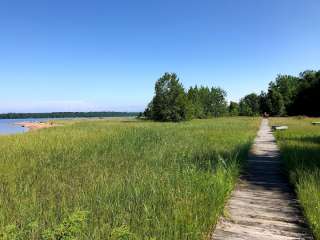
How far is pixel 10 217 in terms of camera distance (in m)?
4.32

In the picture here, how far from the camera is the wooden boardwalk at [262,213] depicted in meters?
3.71

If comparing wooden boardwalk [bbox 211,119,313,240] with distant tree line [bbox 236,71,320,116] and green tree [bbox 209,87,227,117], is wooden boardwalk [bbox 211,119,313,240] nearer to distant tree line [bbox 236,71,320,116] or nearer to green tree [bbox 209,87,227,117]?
distant tree line [bbox 236,71,320,116]

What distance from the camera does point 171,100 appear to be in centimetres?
5316

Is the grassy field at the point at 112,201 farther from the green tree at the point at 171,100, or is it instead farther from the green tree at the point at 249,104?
the green tree at the point at 249,104

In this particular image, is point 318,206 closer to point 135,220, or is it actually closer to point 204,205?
point 204,205

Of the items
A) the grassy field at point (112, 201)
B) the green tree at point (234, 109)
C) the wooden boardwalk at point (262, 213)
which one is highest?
the green tree at point (234, 109)

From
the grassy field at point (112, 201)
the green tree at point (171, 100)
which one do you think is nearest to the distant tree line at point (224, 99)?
the green tree at point (171, 100)

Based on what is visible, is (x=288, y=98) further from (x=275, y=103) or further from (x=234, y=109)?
(x=234, y=109)

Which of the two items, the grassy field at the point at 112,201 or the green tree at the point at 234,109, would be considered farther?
the green tree at the point at 234,109

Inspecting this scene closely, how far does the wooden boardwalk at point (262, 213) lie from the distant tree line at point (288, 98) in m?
65.1

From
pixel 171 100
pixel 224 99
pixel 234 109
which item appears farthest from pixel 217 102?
pixel 171 100

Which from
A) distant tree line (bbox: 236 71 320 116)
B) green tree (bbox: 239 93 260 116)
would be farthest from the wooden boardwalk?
green tree (bbox: 239 93 260 116)

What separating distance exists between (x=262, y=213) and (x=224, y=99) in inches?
3563

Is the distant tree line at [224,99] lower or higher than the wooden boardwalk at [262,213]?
higher
